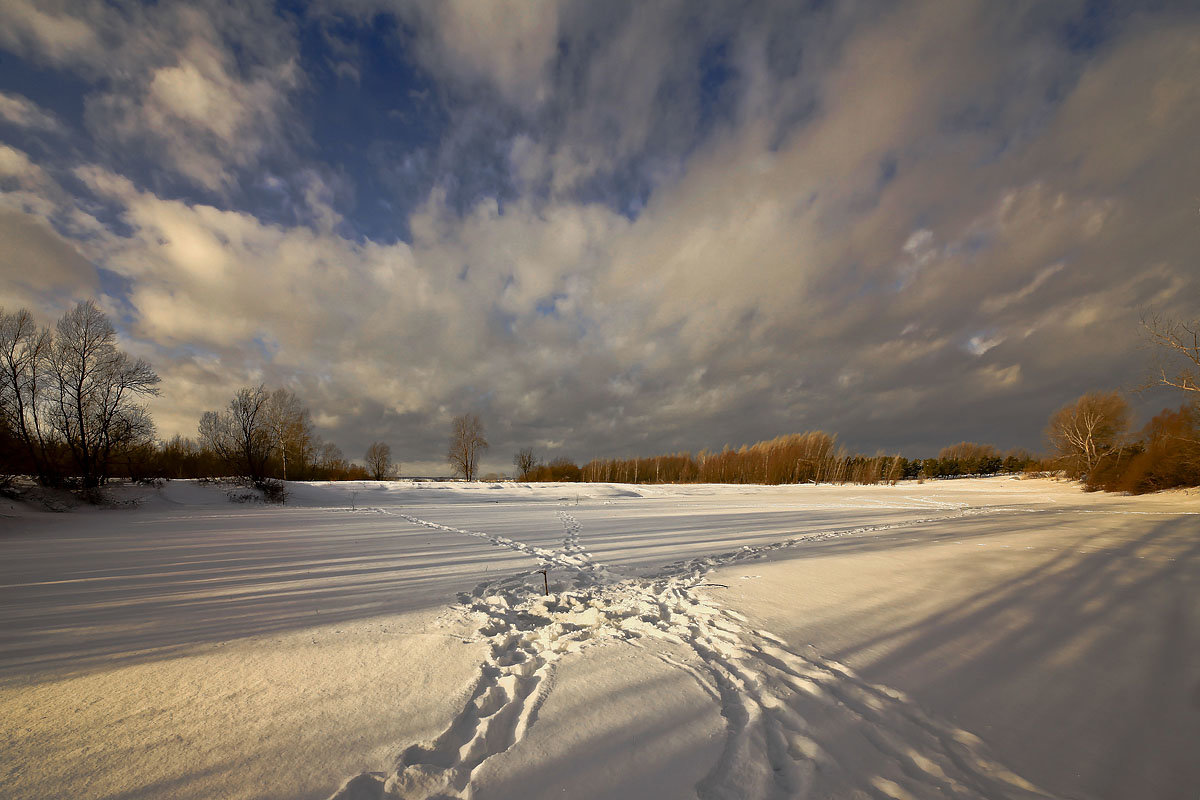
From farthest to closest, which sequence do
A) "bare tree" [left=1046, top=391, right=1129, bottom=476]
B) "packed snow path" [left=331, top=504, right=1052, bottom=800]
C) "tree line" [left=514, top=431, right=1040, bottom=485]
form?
"tree line" [left=514, top=431, right=1040, bottom=485] → "bare tree" [left=1046, top=391, right=1129, bottom=476] → "packed snow path" [left=331, top=504, right=1052, bottom=800]

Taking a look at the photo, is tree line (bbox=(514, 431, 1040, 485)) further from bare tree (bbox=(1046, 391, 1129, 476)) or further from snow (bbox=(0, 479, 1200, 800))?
snow (bbox=(0, 479, 1200, 800))

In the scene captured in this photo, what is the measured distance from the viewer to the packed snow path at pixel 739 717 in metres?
1.95

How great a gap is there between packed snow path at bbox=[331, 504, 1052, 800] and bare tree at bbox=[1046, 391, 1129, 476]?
33.6 meters

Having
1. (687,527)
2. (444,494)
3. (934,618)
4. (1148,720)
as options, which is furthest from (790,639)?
(444,494)

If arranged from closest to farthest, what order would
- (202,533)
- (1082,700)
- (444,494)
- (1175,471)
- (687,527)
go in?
(1082,700)
(202,533)
(687,527)
(1175,471)
(444,494)

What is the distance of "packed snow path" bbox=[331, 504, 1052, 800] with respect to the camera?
6.38 feet

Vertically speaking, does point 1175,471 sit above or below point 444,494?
above

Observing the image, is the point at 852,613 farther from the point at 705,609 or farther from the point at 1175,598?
the point at 1175,598

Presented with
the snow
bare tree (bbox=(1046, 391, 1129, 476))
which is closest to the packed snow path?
the snow

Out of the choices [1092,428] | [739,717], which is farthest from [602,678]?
[1092,428]

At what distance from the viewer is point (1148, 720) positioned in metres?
2.49

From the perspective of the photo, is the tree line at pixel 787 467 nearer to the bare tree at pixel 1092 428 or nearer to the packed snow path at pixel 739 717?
the bare tree at pixel 1092 428

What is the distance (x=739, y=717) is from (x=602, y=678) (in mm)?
927

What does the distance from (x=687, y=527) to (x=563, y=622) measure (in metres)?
7.71
